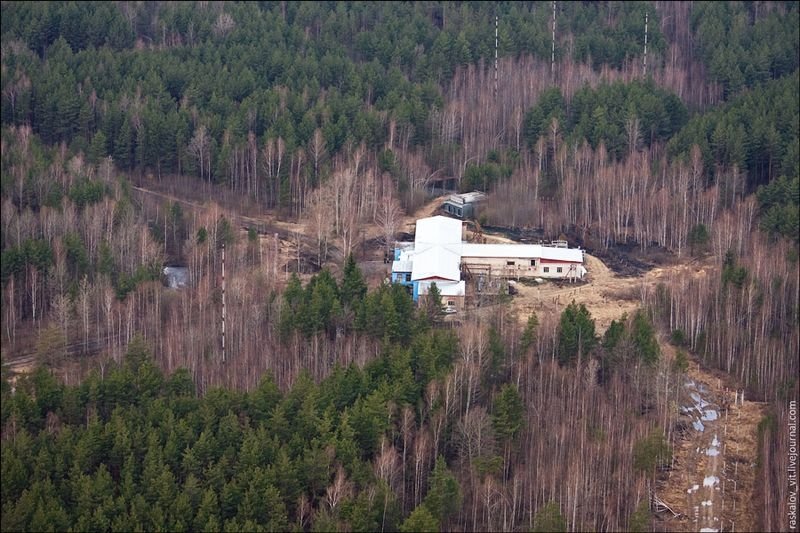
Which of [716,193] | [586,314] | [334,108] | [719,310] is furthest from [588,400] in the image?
Answer: [334,108]

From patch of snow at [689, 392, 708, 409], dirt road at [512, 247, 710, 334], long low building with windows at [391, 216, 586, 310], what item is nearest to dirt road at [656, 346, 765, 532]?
patch of snow at [689, 392, 708, 409]

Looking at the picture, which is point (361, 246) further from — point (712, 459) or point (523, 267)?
point (712, 459)

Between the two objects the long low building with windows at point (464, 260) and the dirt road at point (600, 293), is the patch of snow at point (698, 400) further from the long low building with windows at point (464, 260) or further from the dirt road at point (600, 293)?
the long low building with windows at point (464, 260)

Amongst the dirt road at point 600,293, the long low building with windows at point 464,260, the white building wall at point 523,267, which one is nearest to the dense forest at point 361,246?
the dirt road at point 600,293

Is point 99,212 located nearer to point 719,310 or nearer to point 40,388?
point 40,388

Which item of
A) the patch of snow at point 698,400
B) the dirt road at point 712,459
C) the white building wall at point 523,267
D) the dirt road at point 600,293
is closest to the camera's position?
the dirt road at point 712,459
